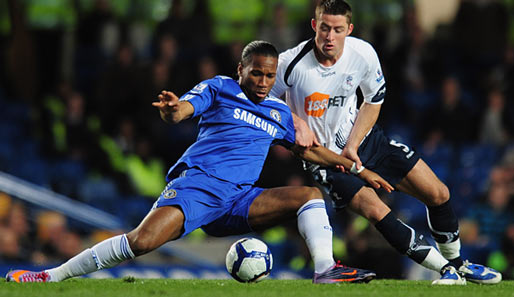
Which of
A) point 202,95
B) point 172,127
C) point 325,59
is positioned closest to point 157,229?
point 202,95

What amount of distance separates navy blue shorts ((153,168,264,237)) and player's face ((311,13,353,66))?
4.14ft

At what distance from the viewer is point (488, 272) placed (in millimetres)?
6617

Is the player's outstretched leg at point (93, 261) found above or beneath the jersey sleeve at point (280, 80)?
beneath

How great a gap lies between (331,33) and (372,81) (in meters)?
0.62

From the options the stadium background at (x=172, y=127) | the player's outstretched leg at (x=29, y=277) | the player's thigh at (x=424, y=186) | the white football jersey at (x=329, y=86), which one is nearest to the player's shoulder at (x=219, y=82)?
the white football jersey at (x=329, y=86)

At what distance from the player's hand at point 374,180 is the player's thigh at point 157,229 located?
60.3 inches

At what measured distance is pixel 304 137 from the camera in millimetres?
6488

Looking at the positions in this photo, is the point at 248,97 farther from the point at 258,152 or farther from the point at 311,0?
the point at 311,0

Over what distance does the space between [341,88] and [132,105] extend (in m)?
6.68

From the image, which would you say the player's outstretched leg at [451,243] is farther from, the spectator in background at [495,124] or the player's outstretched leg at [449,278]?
the spectator in background at [495,124]

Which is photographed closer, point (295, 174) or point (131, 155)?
point (295, 174)

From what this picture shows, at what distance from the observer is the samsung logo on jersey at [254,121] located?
6273mm

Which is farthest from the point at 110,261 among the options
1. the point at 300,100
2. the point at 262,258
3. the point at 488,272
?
the point at 488,272

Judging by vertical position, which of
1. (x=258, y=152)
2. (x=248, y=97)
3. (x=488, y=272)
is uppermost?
(x=248, y=97)
